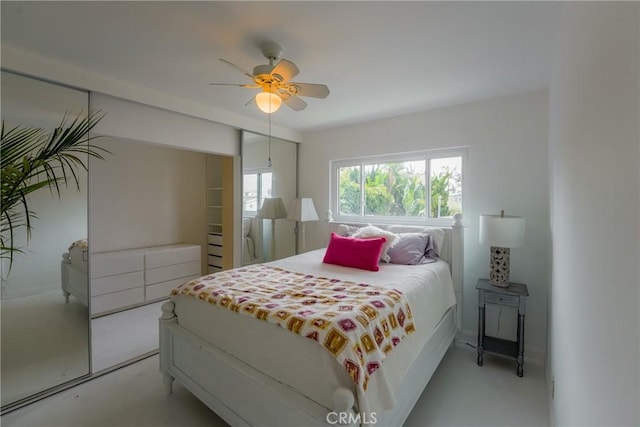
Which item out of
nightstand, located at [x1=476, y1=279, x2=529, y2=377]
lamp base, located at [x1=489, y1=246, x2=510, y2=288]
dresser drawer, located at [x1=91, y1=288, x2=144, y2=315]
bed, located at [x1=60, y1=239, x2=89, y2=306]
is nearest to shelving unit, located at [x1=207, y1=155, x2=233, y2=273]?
dresser drawer, located at [x1=91, y1=288, x2=144, y2=315]

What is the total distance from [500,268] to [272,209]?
264cm

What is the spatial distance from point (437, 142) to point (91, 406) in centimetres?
374

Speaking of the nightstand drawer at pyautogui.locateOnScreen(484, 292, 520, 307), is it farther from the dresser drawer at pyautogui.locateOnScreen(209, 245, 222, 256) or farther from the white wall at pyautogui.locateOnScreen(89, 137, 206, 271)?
the white wall at pyautogui.locateOnScreen(89, 137, 206, 271)

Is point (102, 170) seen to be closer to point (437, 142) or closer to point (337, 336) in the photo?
point (337, 336)

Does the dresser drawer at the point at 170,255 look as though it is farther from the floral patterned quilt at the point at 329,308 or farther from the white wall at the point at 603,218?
the white wall at the point at 603,218

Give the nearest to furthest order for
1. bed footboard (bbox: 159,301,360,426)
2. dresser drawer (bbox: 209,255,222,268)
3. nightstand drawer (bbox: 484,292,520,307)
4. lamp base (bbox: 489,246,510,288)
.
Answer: bed footboard (bbox: 159,301,360,426) → nightstand drawer (bbox: 484,292,520,307) → lamp base (bbox: 489,246,510,288) → dresser drawer (bbox: 209,255,222,268)

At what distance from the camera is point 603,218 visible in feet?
2.44

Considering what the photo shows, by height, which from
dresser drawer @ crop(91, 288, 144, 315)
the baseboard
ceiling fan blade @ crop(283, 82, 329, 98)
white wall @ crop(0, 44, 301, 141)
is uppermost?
white wall @ crop(0, 44, 301, 141)

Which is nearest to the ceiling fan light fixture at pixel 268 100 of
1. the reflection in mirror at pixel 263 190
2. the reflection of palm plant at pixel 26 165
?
the reflection of palm plant at pixel 26 165

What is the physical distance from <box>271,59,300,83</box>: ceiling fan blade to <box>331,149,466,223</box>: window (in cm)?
200

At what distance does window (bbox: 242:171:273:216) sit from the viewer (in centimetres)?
361

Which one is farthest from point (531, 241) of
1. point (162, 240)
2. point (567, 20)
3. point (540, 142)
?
point (162, 240)

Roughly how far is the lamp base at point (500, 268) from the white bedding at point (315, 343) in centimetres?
46

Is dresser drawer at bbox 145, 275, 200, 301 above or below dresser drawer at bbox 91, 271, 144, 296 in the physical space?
below
